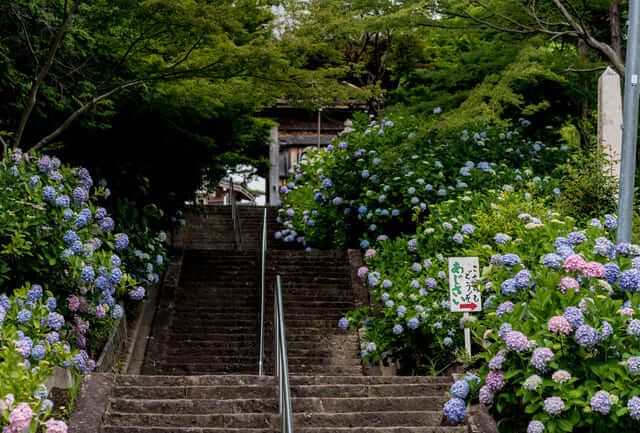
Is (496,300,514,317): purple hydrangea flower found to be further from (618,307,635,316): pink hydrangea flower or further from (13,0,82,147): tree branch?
(13,0,82,147): tree branch

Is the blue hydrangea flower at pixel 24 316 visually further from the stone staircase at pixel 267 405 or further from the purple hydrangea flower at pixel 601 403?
the purple hydrangea flower at pixel 601 403

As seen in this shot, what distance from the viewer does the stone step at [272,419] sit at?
316 inches

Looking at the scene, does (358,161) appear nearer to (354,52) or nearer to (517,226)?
(517,226)

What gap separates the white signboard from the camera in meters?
8.96

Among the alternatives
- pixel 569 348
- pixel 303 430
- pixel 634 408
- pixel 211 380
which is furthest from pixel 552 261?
pixel 211 380

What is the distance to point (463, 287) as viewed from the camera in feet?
29.5

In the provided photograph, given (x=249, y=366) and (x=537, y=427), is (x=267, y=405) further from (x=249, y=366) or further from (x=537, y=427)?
(x=249, y=366)

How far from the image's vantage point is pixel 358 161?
50.3 feet

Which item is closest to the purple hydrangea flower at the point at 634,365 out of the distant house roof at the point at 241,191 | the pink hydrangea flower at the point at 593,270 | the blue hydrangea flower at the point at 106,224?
the pink hydrangea flower at the point at 593,270

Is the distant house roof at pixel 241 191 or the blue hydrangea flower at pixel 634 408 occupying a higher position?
the blue hydrangea flower at pixel 634 408

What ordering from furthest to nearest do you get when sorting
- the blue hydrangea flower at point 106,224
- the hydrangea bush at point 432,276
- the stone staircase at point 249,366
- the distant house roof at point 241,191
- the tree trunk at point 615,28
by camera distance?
the distant house roof at point 241,191
the tree trunk at point 615,28
the hydrangea bush at point 432,276
the blue hydrangea flower at point 106,224
the stone staircase at point 249,366

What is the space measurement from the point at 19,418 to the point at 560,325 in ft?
11.0

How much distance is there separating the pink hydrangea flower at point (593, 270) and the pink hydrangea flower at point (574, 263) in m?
0.03

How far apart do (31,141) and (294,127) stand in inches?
671
